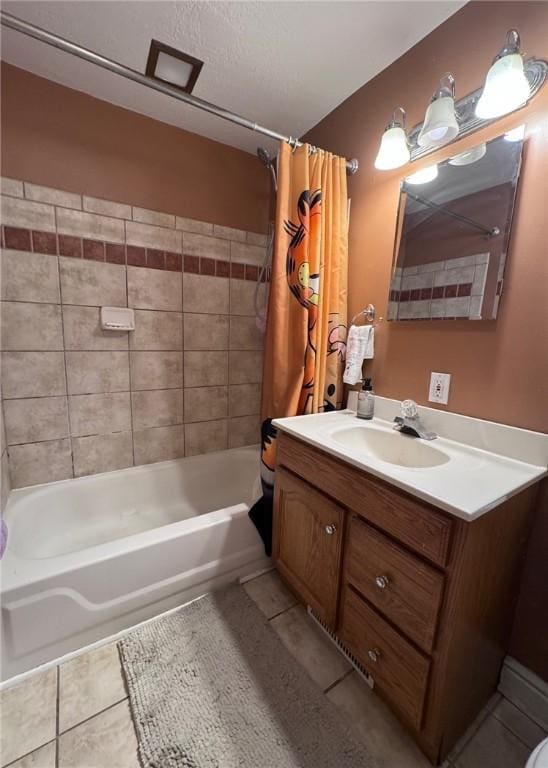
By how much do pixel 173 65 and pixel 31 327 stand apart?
1.30m

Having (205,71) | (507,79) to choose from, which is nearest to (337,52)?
(205,71)

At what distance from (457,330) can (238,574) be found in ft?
4.58

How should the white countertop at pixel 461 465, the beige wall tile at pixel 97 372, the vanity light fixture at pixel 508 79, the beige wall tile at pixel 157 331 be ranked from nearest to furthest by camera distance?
the white countertop at pixel 461 465, the vanity light fixture at pixel 508 79, the beige wall tile at pixel 97 372, the beige wall tile at pixel 157 331

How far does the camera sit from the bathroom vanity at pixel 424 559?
0.76 m

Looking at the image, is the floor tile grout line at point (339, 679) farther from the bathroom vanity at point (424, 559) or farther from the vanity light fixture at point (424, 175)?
the vanity light fixture at point (424, 175)

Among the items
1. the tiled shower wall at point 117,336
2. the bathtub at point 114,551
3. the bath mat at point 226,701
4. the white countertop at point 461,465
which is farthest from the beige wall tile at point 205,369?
the bath mat at point 226,701

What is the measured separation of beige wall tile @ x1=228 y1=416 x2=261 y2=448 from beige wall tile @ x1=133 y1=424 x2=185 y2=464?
0.32m

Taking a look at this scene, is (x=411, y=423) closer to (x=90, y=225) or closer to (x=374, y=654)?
(x=374, y=654)

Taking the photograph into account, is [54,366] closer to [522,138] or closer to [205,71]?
[205,71]

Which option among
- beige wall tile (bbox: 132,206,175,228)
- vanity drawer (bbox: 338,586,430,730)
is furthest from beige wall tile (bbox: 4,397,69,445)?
vanity drawer (bbox: 338,586,430,730)

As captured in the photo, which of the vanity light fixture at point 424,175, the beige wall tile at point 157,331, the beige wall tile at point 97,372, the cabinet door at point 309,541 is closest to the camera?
the cabinet door at point 309,541

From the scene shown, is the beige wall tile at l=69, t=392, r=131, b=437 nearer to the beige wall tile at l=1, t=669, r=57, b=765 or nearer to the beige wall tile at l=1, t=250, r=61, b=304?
the beige wall tile at l=1, t=250, r=61, b=304

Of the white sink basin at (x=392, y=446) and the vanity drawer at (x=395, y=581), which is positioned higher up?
the white sink basin at (x=392, y=446)

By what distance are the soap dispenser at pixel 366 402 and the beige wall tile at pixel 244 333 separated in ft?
2.93
